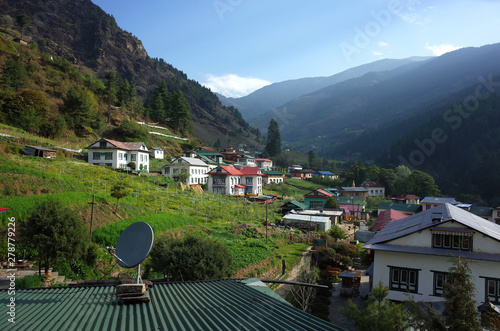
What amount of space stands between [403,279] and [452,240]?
10.6 ft

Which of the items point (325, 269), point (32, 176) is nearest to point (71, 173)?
point (32, 176)

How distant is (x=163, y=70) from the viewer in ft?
645

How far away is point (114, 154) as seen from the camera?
4472cm

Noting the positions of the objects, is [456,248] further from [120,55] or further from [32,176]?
[120,55]

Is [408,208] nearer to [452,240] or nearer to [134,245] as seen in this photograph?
[452,240]

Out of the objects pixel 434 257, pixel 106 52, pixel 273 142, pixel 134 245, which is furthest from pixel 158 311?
pixel 106 52

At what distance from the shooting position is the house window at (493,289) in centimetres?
1357

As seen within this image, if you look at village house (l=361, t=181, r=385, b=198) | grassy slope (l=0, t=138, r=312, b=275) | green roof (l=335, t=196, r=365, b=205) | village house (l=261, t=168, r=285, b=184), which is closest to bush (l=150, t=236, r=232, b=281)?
grassy slope (l=0, t=138, r=312, b=275)

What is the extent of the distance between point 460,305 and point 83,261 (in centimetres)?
1697

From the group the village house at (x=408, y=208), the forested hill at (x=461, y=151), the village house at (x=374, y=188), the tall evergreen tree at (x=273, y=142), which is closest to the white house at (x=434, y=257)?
the village house at (x=408, y=208)

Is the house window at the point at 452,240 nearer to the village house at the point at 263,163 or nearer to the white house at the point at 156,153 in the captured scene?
the white house at the point at 156,153

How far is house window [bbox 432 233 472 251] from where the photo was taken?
14.6 metres

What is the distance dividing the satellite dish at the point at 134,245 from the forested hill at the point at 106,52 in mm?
140464

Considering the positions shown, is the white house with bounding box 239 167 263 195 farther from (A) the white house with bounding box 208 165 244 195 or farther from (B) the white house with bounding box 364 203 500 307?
(B) the white house with bounding box 364 203 500 307
